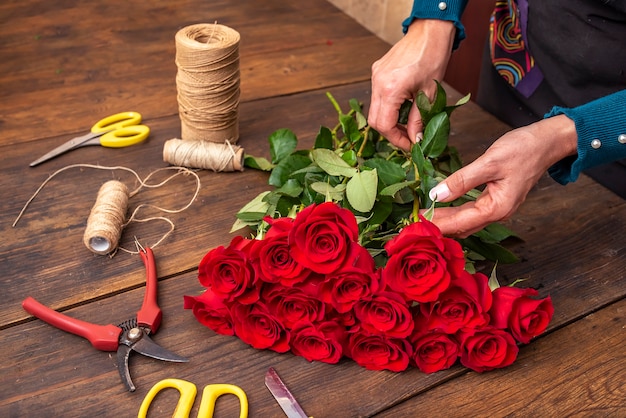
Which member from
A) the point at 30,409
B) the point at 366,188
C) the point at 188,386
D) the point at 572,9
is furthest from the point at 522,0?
the point at 30,409

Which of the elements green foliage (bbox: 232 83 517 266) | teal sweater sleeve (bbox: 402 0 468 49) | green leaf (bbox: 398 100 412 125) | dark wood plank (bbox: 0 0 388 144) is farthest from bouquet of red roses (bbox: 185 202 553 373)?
dark wood plank (bbox: 0 0 388 144)

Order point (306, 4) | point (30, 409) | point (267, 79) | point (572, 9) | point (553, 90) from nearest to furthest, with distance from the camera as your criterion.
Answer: point (30, 409)
point (572, 9)
point (553, 90)
point (267, 79)
point (306, 4)

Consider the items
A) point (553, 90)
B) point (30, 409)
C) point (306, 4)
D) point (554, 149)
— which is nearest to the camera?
point (30, 409)

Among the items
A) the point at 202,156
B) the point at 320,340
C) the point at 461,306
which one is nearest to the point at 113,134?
the point at 202,156

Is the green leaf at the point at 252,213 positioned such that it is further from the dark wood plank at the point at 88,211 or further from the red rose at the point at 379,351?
the red rose at the point at 379,351

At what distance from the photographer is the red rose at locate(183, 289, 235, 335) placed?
0.79 meters

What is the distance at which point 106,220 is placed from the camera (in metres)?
0.92

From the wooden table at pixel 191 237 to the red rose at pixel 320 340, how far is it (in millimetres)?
14

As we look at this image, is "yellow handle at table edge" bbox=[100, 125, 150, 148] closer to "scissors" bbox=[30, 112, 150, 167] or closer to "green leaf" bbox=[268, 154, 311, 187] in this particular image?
"scissors" bbox=[30, 112, 150, 167]

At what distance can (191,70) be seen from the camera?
109 cm

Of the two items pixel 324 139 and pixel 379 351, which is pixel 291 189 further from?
pixel 379 351

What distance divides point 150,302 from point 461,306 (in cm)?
38

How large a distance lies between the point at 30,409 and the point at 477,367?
1.64 ft

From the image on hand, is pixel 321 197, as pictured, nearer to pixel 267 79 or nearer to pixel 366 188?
pixel 366 188
